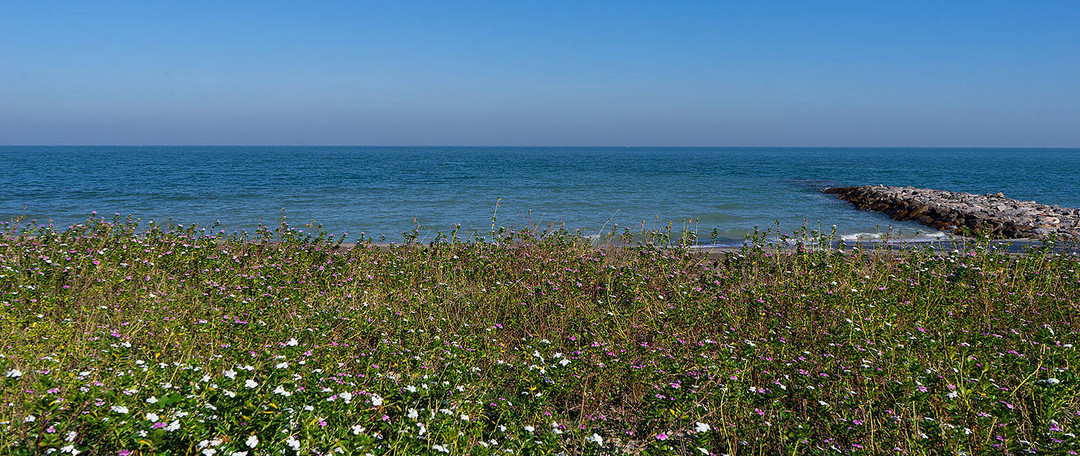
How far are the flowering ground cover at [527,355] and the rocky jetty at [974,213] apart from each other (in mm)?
9537

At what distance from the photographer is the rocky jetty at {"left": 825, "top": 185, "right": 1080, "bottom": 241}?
16.3m

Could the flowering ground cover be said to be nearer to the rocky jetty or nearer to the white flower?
the white flower

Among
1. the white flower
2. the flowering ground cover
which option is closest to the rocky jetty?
the flowering ground cover

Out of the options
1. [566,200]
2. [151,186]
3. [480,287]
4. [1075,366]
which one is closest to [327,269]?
[480,287]

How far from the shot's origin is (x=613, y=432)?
13.5 feet

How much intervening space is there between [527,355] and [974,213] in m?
19.9

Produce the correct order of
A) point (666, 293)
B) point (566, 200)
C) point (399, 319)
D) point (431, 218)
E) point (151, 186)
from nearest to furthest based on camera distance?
point (399, 319) < point (666, 293) < point (431, 218) < point (566, 200) < point (151, 186)

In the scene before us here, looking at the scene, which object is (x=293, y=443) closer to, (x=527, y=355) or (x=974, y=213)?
(x=527, y=355)

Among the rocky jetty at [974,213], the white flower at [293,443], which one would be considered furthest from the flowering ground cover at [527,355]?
the rocky jetty at [974,213]

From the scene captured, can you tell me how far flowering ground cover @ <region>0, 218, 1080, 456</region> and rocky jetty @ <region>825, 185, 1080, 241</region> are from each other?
9.54m

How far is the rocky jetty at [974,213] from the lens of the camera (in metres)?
16.3

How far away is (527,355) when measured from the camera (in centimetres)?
461

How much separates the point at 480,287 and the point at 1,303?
4231 mm

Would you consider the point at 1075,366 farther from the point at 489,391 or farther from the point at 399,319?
the point at 399,319
